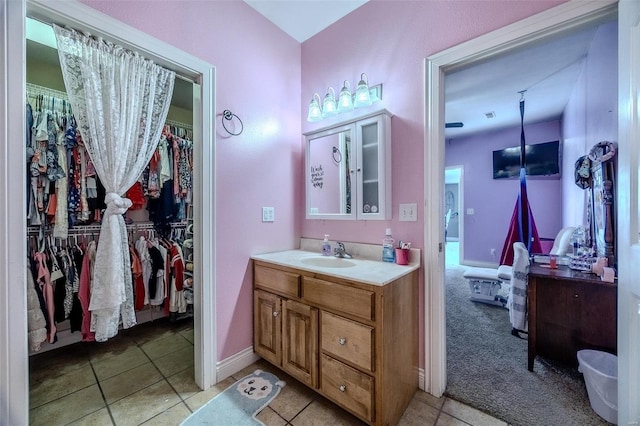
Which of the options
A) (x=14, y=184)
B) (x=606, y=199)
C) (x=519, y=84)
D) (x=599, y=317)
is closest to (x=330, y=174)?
(x=14, y=184)

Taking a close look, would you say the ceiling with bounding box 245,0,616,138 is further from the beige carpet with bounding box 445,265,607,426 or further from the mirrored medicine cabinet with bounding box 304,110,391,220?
the beige carpet with bounding box 445,265,607,426

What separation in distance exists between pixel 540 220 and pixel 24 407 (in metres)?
5.96

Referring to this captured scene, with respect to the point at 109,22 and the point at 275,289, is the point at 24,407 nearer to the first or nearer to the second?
the point at 275,289

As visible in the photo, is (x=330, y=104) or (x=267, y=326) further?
(x=330, y=104)

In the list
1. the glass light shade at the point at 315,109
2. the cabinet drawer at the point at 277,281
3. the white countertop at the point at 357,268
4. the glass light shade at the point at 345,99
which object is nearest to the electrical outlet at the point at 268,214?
the white countertop at the point at 357,268

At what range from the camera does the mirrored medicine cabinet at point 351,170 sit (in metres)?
1.79

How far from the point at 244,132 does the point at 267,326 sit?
1.39 meters

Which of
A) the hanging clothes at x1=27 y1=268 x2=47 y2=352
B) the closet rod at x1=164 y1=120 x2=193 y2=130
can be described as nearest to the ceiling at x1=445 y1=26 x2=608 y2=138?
the closet rod at x1=164 y1=120 x2=193 y2=130

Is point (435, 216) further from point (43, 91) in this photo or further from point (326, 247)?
point (43, 91)

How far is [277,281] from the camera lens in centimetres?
177

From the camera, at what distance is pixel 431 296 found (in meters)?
1.61

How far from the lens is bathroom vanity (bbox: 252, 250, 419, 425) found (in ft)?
4.24

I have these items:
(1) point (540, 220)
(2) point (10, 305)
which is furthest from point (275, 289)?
(1) point (540, 220)

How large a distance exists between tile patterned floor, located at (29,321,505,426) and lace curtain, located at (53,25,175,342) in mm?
417
